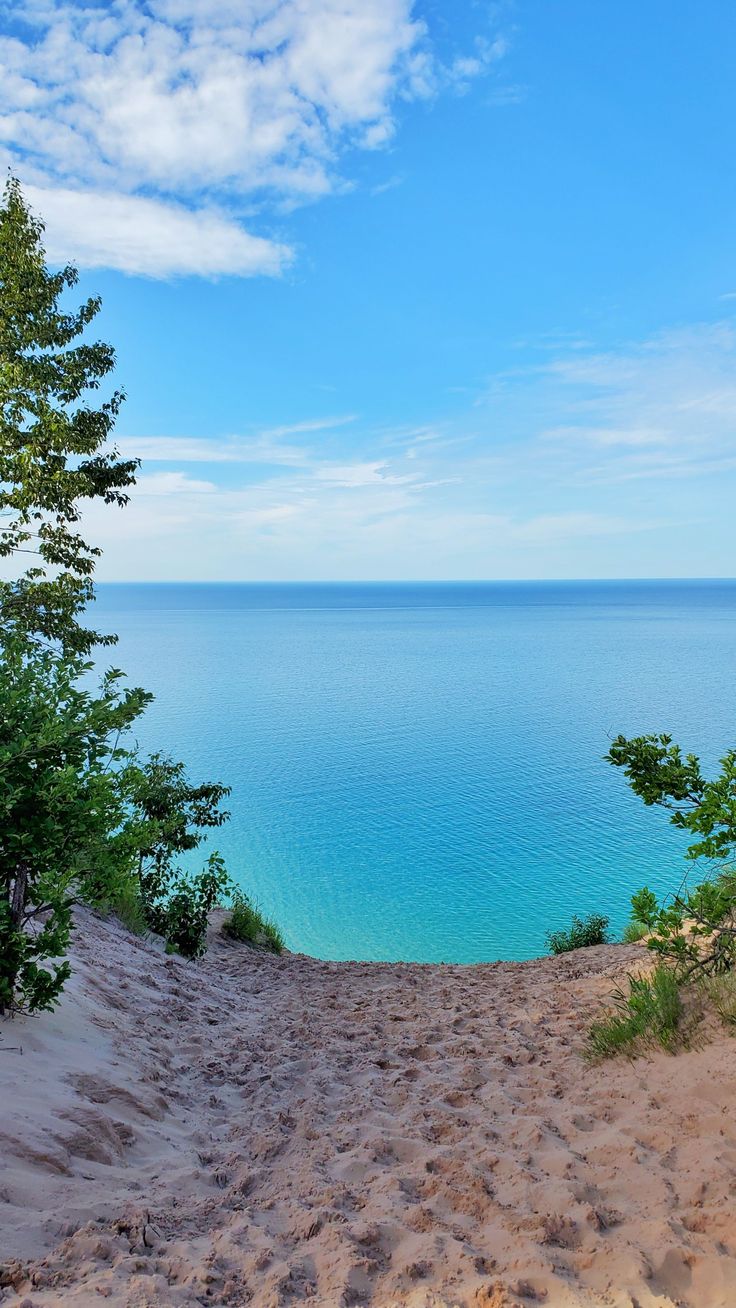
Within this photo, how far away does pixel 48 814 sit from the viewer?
5.16 m

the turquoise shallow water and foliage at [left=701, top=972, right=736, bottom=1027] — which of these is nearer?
foliage at [left=701, top=972, right=736, bottom=1027]

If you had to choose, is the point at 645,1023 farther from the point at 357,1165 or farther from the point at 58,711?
the point at 58,711

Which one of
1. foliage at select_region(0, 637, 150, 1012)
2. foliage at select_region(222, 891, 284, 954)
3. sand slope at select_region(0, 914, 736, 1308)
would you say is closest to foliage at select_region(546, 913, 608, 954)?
foliage at select_region(222, 891, 284, 954)

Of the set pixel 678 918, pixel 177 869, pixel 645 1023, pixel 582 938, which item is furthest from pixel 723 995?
pixel 582 938

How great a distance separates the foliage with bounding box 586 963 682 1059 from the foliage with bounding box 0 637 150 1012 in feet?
15.6

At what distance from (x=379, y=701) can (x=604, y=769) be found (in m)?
25.2

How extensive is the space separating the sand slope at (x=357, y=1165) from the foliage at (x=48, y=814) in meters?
0.93

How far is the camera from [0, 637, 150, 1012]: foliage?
513 cm

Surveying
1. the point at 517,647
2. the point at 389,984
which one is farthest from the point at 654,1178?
the point at 517,647

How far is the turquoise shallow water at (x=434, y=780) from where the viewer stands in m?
23.5

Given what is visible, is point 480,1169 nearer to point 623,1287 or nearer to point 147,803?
point 623,1287

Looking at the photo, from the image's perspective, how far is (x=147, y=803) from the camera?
13.5 metres

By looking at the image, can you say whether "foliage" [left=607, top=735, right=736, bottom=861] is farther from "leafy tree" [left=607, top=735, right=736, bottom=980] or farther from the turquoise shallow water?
the turquoise shallow water

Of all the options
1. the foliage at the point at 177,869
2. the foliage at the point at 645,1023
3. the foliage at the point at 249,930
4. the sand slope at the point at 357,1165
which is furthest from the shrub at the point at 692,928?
the foliage at the point at 249,930
